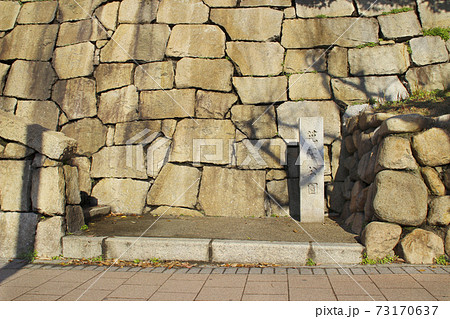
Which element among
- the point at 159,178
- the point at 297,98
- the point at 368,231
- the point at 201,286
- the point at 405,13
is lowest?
the point at 201,286

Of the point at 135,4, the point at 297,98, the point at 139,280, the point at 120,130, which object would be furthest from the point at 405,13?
the point at 139,280

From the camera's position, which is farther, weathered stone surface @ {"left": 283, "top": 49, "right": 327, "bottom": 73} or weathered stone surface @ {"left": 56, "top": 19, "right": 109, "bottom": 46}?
weathered stone surface @ {"left": 56, "top": 19, "right": 109, "bottom": 46}

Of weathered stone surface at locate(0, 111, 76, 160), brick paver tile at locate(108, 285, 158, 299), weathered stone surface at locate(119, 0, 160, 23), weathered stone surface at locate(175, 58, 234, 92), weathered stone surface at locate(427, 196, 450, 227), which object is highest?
weathered stone surface at locate(119, 0, 160, 23)

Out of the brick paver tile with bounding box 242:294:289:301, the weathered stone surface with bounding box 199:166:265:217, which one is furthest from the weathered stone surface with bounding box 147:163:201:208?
the brick paver tile with bounding box 242:294:289:301

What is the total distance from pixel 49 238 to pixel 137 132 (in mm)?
2530

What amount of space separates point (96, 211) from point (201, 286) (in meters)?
2.94

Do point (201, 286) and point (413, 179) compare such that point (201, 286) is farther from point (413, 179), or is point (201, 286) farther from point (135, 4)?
point (135, 4)

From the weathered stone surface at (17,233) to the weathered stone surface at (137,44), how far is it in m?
3.48

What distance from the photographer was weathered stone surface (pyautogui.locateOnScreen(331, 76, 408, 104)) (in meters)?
5.70

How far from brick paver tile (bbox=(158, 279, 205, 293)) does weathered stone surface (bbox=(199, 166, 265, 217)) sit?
240cm

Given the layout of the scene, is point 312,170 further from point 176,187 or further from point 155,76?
point 155,76

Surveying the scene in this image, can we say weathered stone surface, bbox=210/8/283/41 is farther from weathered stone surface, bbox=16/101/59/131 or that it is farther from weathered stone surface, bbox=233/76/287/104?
weathered stone surface, bbox=16/101/59/131

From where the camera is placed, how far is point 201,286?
3021mm

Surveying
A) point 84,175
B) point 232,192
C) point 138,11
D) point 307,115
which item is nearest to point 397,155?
point 307,115
